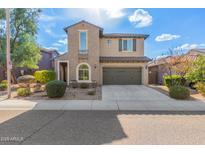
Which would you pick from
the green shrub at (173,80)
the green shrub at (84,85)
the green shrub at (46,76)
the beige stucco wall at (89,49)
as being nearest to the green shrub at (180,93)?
the green shrub at (173,80)

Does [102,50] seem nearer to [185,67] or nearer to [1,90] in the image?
[185,67]

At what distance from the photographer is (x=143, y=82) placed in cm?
2253

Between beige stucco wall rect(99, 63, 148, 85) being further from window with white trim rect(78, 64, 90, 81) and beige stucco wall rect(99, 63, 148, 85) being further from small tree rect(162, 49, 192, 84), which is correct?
small tree rect(162, 49, 192, 84)

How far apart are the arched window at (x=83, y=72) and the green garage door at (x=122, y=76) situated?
2478 mm

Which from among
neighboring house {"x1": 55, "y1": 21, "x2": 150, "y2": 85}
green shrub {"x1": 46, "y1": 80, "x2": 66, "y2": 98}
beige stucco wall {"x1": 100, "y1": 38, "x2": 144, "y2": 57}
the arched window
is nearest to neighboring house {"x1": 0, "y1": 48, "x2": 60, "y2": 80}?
neighboring house {"x1": 55, "y1": 21, "x2": 150, "y2": 85}

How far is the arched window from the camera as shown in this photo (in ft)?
68.6

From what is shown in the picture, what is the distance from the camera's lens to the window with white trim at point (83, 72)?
20.9m

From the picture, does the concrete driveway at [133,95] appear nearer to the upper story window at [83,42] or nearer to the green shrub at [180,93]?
the green shrub at [180,93]

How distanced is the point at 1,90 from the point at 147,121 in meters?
15.0

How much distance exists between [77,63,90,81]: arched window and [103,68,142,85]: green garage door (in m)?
2.48
